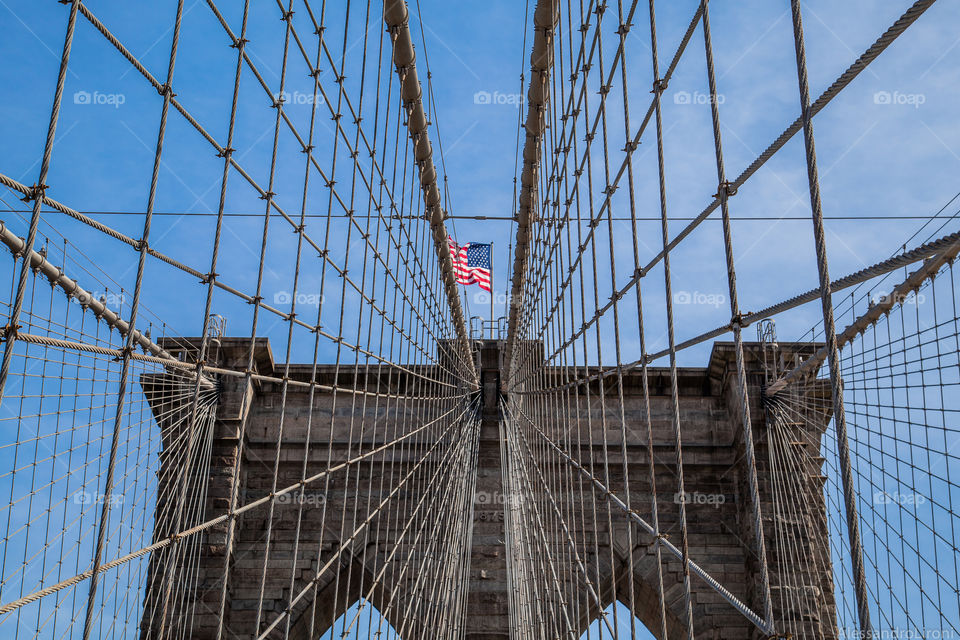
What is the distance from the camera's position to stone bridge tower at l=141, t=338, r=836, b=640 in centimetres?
1254

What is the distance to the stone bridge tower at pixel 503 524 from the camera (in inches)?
494

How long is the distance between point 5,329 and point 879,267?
2103 mm

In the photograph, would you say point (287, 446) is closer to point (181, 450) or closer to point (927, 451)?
point (181, 450)

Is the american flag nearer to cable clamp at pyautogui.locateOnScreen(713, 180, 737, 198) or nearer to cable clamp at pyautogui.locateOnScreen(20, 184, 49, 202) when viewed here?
cable clamp at pyautogui.locateOnScreen(713, 180, 737, 198)

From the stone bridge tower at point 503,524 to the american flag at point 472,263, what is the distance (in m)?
2.48

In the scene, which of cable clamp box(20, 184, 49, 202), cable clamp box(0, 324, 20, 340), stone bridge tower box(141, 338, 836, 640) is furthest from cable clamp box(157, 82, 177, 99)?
stone bridge tower box(141, 338, 836, 640)

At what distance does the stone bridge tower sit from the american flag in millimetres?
2484

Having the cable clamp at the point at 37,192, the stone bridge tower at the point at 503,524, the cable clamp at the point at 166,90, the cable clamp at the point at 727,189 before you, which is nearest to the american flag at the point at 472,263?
the stone bridge tower at the point at 503,524

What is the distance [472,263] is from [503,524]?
4.95 metres

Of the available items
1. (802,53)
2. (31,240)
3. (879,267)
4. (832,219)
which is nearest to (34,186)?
(31,240)

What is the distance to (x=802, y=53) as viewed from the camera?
2084mm

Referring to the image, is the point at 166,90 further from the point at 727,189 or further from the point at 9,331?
the point at 727,189

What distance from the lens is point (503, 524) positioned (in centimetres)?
1383

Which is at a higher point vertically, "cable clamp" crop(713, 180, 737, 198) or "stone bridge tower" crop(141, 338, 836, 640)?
"cable clamp" crop(713, 180, 737, 198)
